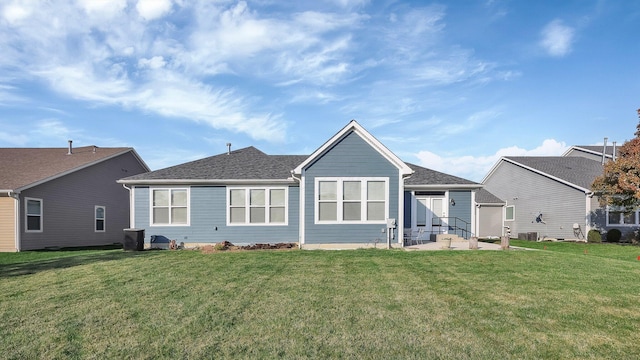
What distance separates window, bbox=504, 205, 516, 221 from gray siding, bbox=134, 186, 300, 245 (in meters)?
18.8

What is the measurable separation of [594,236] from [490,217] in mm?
6345

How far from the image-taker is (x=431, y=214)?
19.2 metres

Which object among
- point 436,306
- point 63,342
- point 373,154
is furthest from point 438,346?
point 373,154

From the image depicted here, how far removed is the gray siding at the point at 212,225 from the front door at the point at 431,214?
6292mm

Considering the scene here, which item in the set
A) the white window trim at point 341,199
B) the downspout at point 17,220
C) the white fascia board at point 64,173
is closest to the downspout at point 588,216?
the white window trim at point 341,199

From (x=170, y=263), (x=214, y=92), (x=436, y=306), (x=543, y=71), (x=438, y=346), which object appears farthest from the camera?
(x=214, y=92)

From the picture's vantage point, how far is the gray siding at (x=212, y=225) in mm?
17422

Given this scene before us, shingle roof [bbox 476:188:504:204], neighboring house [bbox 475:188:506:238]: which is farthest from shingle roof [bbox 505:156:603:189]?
neighboring house [bbox 475:188:506:238]

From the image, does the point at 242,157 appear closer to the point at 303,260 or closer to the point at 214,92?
the point at 214,92

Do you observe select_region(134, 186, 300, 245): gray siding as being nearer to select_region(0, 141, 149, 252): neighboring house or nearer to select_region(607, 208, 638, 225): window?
select_region(0, 141, 149, 252): neighboring house

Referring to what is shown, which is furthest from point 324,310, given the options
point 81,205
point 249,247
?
point 81,205

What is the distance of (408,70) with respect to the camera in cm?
1769

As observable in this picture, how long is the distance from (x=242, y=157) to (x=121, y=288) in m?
12.7

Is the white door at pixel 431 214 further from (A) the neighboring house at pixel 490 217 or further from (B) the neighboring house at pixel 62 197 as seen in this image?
(B) the neighboring house at pixel 62 197
